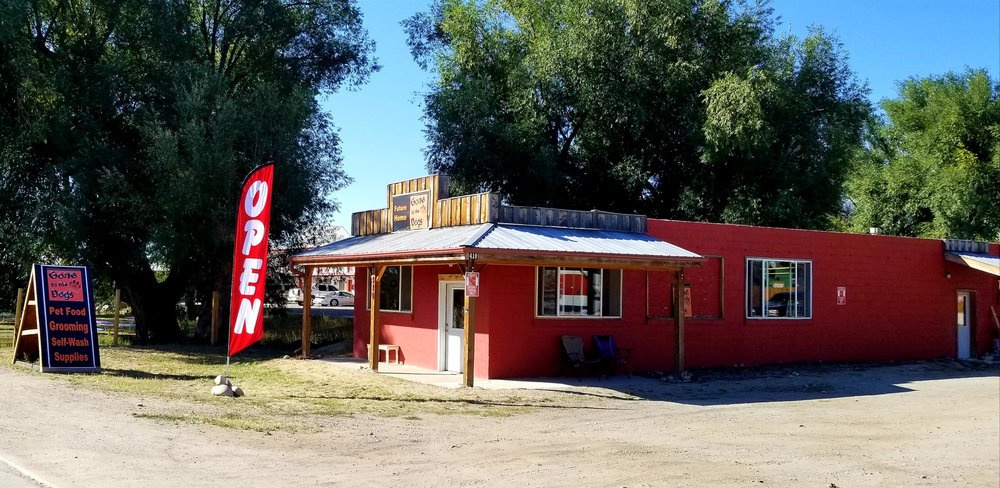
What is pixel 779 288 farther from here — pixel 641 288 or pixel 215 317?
pixel 215 317

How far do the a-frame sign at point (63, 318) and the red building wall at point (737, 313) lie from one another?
6.61 meters

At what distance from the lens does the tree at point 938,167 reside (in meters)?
36.7

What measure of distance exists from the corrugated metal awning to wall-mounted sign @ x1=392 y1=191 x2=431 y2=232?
0.29 metres

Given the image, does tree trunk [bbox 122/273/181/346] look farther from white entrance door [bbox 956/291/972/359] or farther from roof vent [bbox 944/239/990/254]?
white entrance door [bbox 956/291/972/359]

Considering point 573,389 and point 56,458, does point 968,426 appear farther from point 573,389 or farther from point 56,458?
point 56,458

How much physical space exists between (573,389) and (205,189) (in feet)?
41.0

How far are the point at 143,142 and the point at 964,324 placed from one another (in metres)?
24.6

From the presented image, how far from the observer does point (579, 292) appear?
58.0ft

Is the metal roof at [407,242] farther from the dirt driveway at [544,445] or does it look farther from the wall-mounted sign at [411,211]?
the dirt driveway at [544,445]

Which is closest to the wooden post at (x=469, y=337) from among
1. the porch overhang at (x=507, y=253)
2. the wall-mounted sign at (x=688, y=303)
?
the porch overhang at (x=507, y=253)

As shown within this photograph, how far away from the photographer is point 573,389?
1548cm

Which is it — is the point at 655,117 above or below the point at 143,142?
above

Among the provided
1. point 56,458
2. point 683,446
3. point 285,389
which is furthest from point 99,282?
point 683,446

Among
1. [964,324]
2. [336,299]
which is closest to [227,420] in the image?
[964,324]
